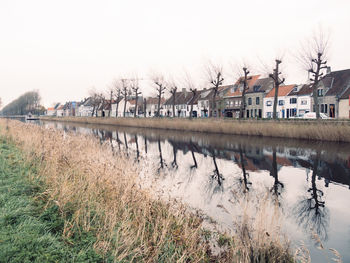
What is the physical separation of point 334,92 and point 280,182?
40456 millimetres

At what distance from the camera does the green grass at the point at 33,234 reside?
11.6 ft

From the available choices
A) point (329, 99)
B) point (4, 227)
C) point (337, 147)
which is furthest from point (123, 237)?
point (329, 99)

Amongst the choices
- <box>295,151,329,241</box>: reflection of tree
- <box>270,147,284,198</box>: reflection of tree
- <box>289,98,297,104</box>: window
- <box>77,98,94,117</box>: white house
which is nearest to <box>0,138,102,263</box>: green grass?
<box>295,151,329,241</box>: reflection of tree

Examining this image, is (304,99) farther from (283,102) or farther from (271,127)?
(271,127)

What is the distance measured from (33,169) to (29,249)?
194 inches

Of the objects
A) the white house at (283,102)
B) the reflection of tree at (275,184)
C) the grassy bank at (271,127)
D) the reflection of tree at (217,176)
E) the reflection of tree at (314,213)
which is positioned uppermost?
the white house at (283,102)

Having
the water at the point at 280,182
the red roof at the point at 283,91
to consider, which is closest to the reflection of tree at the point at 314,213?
the water at the point at 280,182

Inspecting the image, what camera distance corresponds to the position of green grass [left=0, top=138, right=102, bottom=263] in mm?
3551

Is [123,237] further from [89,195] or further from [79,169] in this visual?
[79,169]

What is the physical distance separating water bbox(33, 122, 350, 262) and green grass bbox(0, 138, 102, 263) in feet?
7.38

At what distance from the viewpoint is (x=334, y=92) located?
4384 cm

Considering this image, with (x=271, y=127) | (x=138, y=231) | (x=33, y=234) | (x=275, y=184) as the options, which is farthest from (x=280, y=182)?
(x=271, y=127)

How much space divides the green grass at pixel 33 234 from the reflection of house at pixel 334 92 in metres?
46.0

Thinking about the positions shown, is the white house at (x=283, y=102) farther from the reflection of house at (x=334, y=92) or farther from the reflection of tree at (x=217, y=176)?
the reflection of tree at (x=217, y=176)
